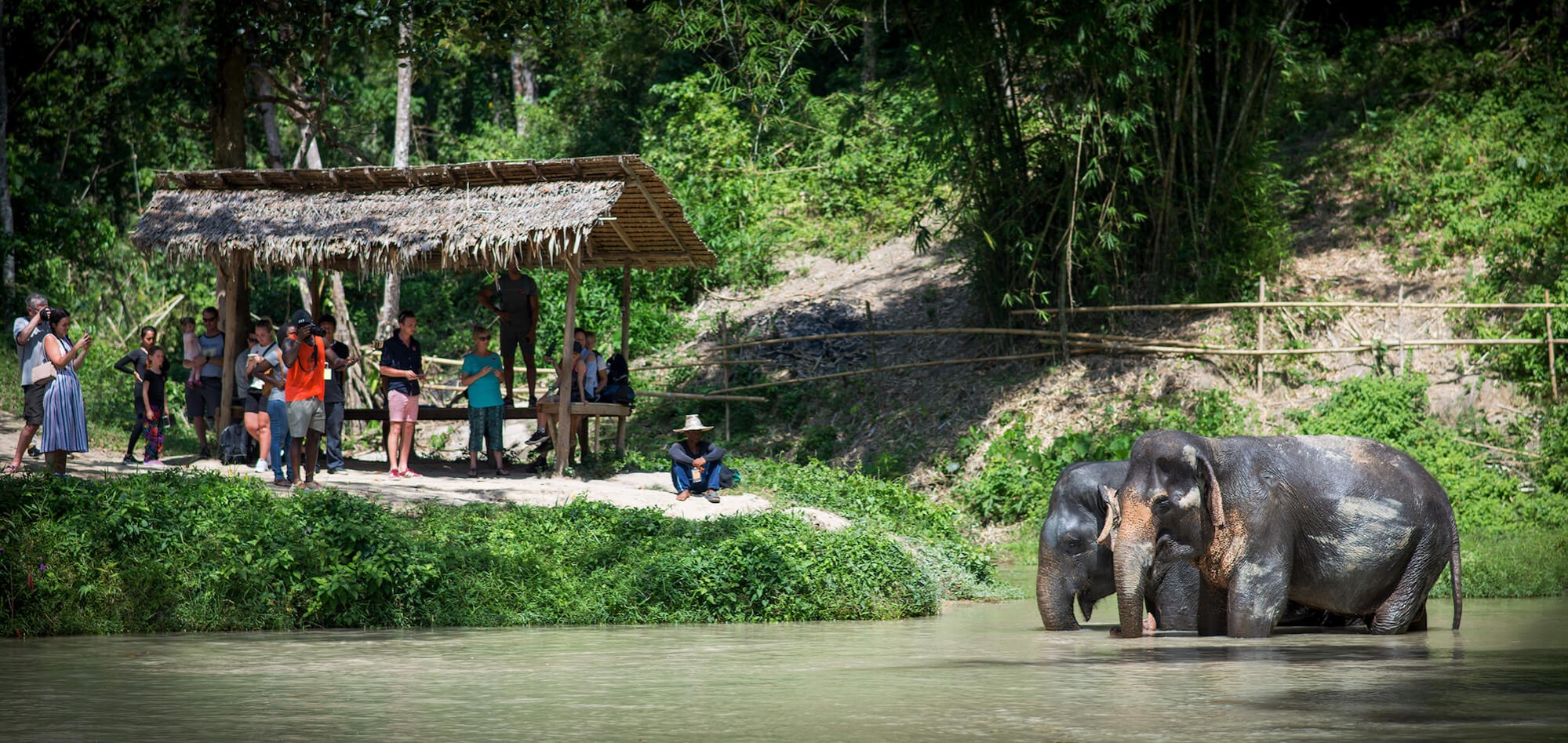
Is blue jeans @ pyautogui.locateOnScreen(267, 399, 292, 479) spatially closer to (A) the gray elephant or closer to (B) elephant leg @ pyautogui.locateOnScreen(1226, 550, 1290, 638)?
(A) the gray elephant

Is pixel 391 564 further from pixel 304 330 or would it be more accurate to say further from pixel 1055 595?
pixel 1055 595

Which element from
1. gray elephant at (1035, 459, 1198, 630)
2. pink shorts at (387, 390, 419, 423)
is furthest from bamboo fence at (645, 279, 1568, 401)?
gray elephant at (1035, 459, 1198, 630)

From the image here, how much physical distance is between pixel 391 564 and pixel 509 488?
350 centimetres

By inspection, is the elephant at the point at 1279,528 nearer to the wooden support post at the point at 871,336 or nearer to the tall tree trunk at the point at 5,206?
the wooden support post at the point at 871,336

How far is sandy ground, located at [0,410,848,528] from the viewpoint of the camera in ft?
43.6

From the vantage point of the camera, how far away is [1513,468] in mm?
16484

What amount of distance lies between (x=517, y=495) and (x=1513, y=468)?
10861 millimetres

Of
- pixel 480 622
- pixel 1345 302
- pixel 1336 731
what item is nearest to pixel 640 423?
pixel 1345 302

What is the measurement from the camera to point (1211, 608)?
9.66 m

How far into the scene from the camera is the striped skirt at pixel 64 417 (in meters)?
12.3

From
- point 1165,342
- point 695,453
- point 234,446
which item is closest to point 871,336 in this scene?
point 1165,342

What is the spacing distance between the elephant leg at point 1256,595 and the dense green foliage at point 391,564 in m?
3.02

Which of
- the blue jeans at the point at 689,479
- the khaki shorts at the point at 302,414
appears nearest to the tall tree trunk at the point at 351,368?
the khaki shorts at the point at 302,414

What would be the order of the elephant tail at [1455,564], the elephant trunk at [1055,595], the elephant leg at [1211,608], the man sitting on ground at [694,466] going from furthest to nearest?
the man sitting on ground at [694,466], the elephant trunk at [1055,595], the elephant tail at [1455,564], the elephant leg at [1211,608]
